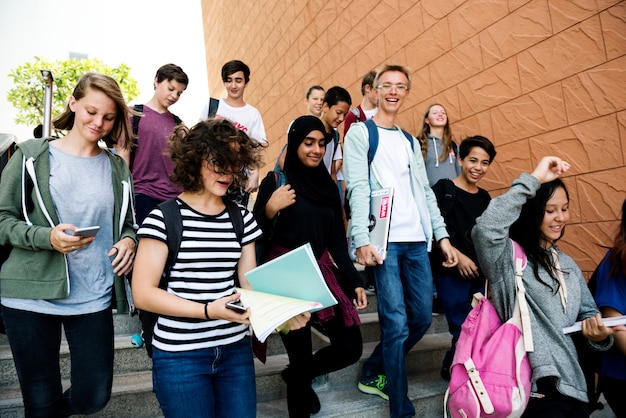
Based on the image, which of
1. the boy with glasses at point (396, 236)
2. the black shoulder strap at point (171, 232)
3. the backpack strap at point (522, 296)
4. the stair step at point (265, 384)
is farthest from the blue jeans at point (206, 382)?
the backpack strap at point (522, 296)

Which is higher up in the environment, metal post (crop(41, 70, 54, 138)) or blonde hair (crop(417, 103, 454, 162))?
metal post (crop(41, 70, 54, 138))

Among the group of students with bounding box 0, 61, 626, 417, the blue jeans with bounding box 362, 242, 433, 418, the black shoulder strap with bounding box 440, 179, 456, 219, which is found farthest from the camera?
the black shoulder strap with bounding box 440, 179, 456, 219

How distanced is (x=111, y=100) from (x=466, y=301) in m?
2.23

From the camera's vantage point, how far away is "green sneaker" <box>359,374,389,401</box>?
250cm

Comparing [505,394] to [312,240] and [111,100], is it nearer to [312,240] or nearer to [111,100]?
[312,240]

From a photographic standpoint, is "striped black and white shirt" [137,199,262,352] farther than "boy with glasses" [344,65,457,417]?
No

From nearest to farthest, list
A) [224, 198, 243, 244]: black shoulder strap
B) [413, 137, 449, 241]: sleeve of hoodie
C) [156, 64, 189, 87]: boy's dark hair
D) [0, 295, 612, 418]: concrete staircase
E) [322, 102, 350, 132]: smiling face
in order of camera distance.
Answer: [224, 198, 243, 244]: black shoulder strap
[0, 295, 612, 418]: concrete staircase
[413, 137, 449, 241]: sleeve of hoodie
[156, 64, 189, 87]: boy's dark hair
[322, 102, 350, 132]: smiling face

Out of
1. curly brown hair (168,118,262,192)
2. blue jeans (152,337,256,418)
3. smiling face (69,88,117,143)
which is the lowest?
blue jeans (152,337,256,418)

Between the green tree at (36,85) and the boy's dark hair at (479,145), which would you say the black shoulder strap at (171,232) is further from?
the green tree at (36,85)

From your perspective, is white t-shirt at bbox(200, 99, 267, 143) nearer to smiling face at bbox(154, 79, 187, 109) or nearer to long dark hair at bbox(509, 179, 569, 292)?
smiling face at bbox(154, 79, 187, 109)

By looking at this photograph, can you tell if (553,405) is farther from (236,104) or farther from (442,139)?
(236,104)

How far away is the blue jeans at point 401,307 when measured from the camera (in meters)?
2.17

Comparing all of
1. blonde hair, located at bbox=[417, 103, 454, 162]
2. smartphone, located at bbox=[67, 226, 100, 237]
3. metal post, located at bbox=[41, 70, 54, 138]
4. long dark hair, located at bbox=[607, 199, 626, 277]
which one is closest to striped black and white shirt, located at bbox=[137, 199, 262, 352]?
smartphone, located at bbox=[67, 226, 100, 237]

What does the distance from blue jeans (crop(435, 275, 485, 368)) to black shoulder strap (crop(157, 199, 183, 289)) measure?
1797 mm
